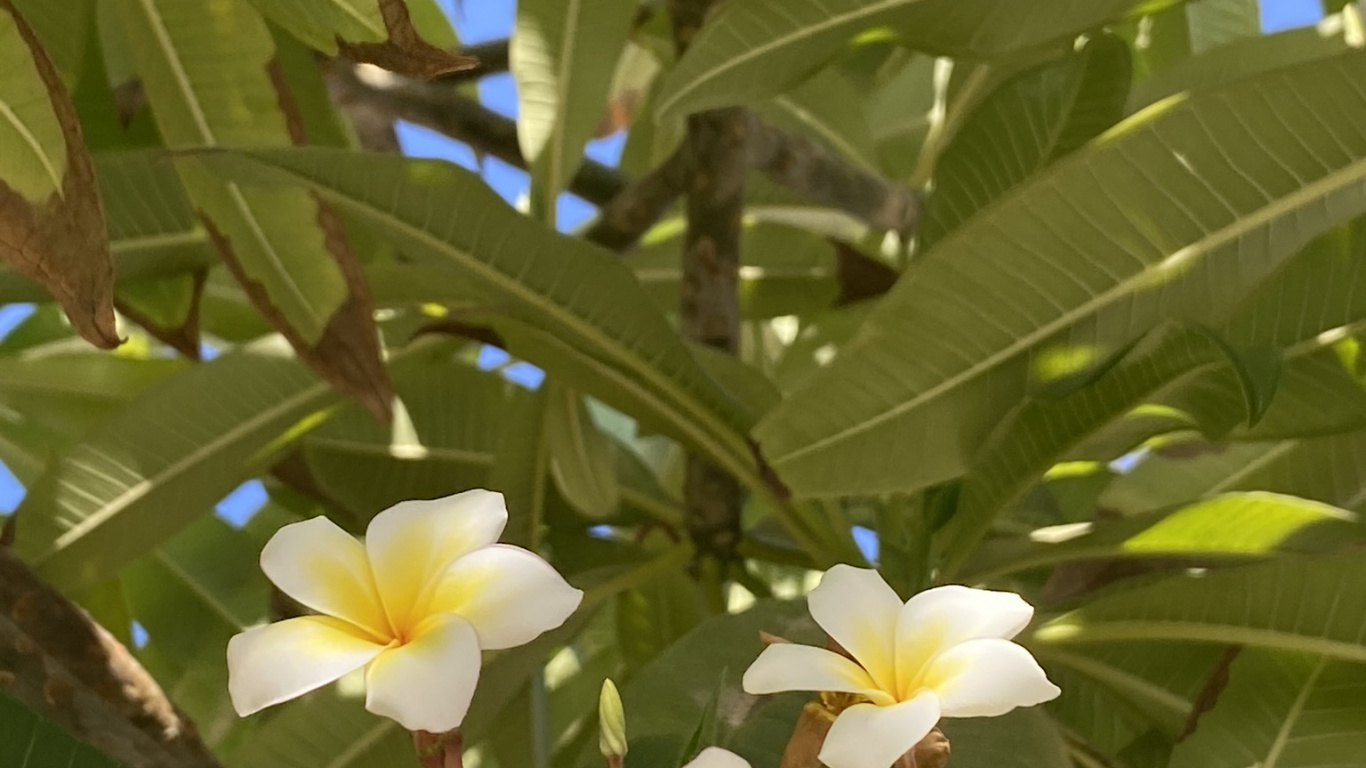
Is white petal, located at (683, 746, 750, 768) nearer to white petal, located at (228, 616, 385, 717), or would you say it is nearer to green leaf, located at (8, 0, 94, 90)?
white petal, located at (228, 616, 385, 717)

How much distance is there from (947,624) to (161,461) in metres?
0.45

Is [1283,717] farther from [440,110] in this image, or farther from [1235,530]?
[440,110]

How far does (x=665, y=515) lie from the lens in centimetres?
75

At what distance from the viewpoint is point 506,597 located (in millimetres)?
225

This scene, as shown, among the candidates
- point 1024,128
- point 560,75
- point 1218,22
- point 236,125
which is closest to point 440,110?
point 560,75

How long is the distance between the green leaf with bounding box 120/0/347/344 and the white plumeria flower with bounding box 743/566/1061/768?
11.9 inches

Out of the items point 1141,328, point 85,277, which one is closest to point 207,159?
point 85,277

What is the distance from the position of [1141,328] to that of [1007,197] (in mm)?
67

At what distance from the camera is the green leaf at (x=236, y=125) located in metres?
0.48

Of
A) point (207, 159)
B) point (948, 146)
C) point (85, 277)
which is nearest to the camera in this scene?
point (85, 277)

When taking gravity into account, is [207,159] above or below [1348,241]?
below

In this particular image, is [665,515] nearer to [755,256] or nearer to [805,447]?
[755,256]

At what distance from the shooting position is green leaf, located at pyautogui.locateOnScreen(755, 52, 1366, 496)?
0.38 m

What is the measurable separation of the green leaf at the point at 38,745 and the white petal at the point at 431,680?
0.11 m
